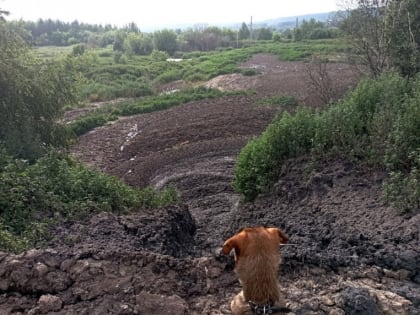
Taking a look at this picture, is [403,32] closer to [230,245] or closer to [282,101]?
[282,101]

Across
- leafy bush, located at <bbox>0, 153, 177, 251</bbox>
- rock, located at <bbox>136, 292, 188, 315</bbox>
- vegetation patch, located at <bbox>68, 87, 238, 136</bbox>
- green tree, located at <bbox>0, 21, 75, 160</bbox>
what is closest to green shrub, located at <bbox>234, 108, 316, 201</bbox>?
leafy bush, located at <bbox>0, 153, 177, 251</bbox>

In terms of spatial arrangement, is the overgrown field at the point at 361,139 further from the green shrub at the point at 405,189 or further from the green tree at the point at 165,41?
the green tree at the point at 165,41

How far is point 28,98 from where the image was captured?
36.7 ft

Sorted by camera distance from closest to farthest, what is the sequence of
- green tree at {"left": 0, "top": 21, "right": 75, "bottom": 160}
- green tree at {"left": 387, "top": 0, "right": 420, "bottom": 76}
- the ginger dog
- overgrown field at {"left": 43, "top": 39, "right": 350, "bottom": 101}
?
1. the ginger dog
2. green tree at {"left": 0, "top": 21, "right": 75, "bottom": 160}
3. green tree at {"left": 387, "top": 0, "right": 420, "bottom": 76}
4. overgrown field at {"left": 43, "top": 39, "right": 350, "bottom": 101}

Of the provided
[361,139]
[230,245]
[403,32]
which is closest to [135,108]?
[403,32]

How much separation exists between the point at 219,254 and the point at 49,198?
348 centimetres

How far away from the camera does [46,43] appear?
8806 cm

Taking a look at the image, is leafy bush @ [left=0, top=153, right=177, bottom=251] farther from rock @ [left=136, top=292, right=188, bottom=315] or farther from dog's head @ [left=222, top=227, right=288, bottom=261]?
dog's head @ [left=222, top=227, right=288, bottom=261]

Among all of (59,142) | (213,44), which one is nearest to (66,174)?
(59,142)

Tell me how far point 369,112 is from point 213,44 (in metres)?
56.0

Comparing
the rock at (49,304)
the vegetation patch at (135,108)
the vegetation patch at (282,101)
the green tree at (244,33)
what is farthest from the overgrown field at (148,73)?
the green tree at (244,33)

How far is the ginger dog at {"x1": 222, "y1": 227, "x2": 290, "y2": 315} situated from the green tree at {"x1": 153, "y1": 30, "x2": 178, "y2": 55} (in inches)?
2257

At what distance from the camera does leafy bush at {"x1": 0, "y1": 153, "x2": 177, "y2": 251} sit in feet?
20.6

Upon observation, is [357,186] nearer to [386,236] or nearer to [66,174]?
[386,236]
